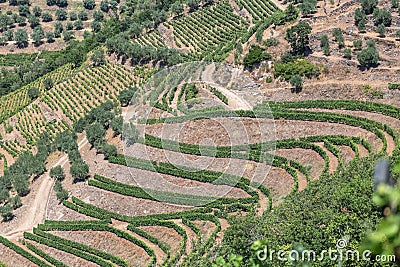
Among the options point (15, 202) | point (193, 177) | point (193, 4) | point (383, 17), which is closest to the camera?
point (193, 177)

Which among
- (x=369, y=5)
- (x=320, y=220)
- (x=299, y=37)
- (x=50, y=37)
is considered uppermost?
(x=320, y=220)

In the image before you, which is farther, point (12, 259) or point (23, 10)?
point (23, 10)

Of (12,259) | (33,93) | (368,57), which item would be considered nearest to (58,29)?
(33,93)

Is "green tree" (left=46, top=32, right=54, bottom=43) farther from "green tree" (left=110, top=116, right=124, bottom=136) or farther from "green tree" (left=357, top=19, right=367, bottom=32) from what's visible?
"green tree" (left=357, top=19, right=367, bottom=32)

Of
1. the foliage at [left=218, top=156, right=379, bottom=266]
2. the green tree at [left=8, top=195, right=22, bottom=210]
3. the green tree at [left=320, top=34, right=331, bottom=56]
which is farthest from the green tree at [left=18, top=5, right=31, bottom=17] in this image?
the foliage at [left=218, top=156, right=379, bottom=266]

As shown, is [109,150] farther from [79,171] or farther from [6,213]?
[6,213]

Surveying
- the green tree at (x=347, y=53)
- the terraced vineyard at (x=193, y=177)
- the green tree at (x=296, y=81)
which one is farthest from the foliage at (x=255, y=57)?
the green tree at (x=347, y=53)

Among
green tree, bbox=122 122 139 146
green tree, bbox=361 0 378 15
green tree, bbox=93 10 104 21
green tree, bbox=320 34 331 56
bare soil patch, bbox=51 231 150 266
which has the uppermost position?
green tree, bbox=361 0 378 15

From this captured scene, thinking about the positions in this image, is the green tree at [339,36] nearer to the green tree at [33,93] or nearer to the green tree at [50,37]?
the green tree at [33,93]
